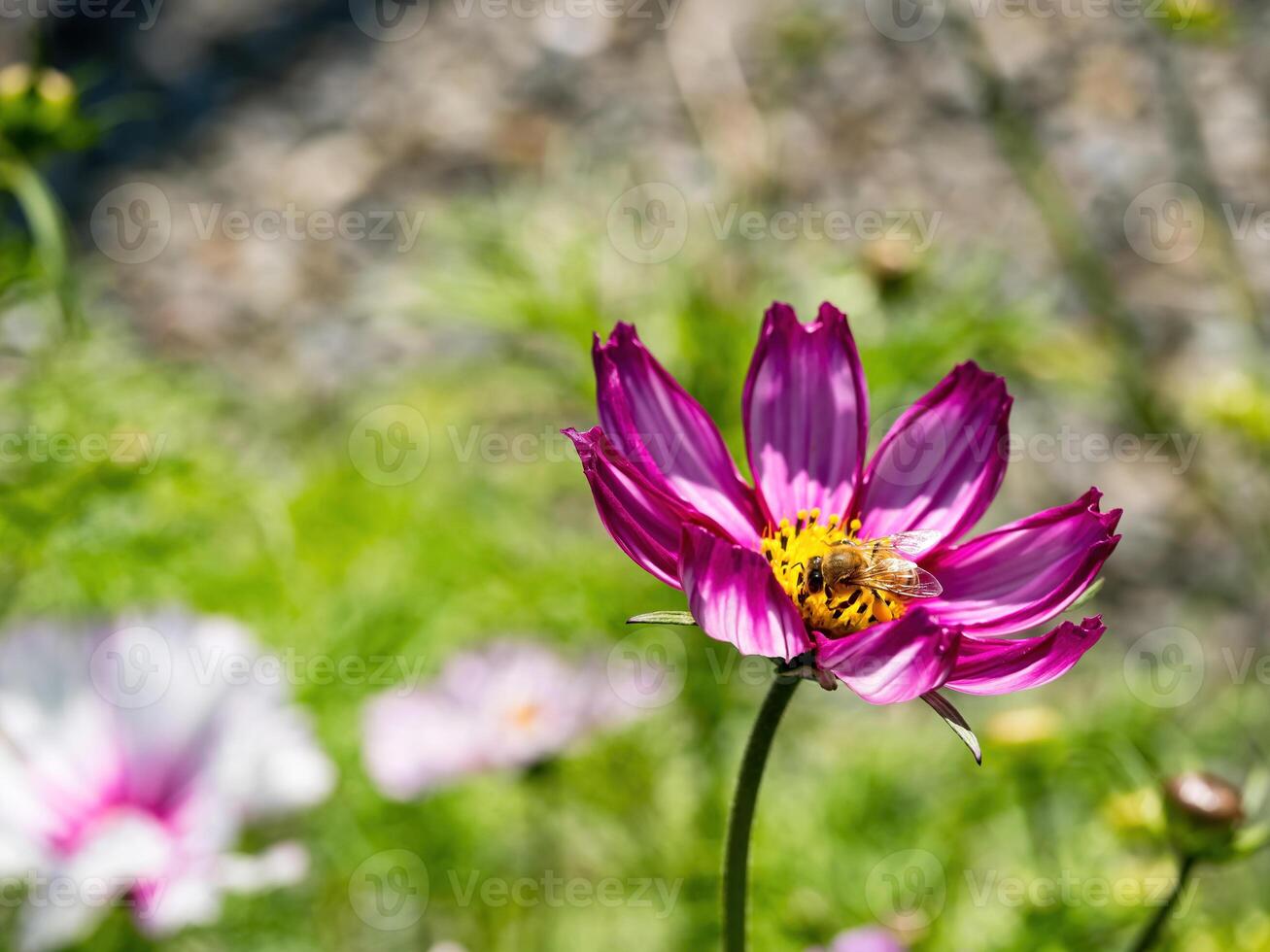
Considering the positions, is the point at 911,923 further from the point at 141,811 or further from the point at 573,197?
the point at 573,197

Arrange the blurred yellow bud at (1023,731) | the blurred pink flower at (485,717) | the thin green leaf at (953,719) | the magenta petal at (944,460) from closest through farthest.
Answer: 1. the thin green leaf at (953,719)
2. the magenta petal at (944,460)
3. the blurred yellow bud at (1023,731)
4. the blurred pink flower at (485,717)

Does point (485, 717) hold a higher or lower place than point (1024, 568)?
lower

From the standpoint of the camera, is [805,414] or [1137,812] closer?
[805,414]

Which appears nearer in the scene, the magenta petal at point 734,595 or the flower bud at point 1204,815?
the magenta petal at point 734,595

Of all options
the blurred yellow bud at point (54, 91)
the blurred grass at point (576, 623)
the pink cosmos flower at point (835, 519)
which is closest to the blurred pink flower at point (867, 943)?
the blurred grass at point (576, 623)

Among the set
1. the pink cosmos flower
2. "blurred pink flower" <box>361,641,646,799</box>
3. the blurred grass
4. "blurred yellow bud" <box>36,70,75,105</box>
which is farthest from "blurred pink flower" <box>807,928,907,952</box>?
"blurred yellow bud" <box>36,70,75,105</box>

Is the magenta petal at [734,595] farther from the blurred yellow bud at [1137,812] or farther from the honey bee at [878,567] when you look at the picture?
the blurred yellow bud at [1137,812]

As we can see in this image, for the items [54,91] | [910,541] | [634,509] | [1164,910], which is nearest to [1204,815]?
[1164,910]

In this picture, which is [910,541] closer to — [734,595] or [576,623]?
[734,595]

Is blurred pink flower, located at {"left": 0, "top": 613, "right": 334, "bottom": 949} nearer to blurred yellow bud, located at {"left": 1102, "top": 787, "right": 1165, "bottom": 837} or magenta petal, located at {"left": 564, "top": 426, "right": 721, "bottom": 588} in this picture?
magenta petal, located at {"left": 564, "top": 426, "right": 721, "bottom": 588}
